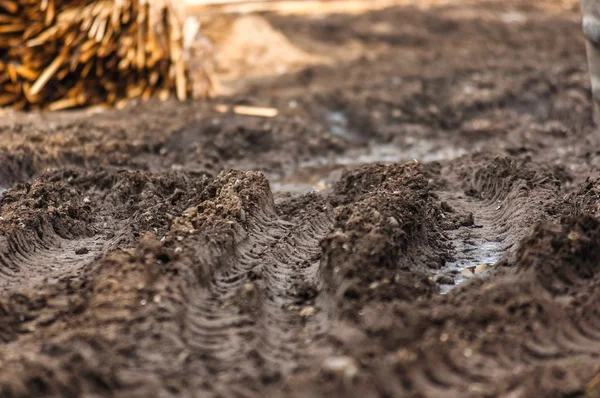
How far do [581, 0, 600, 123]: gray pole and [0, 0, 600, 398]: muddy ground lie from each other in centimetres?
81

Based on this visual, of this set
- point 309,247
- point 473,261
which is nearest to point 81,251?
point 309,247

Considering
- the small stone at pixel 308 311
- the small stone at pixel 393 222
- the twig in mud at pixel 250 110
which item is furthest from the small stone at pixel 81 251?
the twig in mud at pixel 250 110

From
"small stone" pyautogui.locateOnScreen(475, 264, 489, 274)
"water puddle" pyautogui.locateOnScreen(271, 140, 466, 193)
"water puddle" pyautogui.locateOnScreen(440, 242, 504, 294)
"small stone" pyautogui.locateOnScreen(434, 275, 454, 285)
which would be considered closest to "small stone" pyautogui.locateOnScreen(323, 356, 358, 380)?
"water puddle" pyautogui.locateOnScreen(440, 242, 504, 294)

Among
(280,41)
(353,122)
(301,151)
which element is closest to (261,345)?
(301,151)

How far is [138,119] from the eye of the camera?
9086 mm

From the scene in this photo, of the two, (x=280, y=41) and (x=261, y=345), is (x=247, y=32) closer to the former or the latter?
(x=280, y=41)

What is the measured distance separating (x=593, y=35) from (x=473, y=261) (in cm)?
157

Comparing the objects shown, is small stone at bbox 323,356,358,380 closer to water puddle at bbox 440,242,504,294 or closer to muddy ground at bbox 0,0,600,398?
muddy ground at bbox 0,0,600,398

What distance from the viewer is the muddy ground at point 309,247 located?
3.53 m

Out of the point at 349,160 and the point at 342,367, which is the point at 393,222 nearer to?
the point at 342,367

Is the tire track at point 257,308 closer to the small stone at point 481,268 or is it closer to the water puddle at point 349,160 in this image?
the small stone at point 481,268

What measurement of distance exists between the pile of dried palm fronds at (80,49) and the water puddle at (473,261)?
540 centimetres

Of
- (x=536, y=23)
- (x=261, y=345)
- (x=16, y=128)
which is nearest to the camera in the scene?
(x=261, y=345)

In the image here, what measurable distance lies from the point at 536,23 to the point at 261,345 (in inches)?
456
